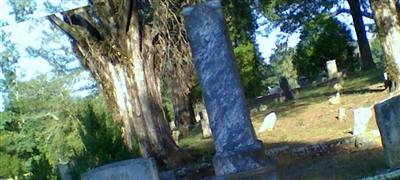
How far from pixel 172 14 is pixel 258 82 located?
2489 cm

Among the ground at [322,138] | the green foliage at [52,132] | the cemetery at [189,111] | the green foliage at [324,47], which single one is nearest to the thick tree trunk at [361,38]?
the green foliage at [324,47]

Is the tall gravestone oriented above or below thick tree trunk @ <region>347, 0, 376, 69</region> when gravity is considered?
below

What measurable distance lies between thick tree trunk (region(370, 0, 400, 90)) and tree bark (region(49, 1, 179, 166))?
5616mm

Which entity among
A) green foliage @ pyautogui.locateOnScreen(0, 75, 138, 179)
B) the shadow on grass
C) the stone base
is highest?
green foliage @ pyautogui.locateOnScreen(0, 75, 138, 179)

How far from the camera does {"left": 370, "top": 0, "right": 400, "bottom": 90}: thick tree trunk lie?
1574 centimetres

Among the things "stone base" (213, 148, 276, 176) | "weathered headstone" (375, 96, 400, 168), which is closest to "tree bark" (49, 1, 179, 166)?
Result: "stone base" (213, 148, 276, 176)

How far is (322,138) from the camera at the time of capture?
506 inches

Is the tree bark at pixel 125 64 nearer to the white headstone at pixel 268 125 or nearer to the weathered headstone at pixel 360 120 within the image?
the white headstone at pixel 268 125

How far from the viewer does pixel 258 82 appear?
40.1 meters

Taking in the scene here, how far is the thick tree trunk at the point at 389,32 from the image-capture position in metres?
15.7

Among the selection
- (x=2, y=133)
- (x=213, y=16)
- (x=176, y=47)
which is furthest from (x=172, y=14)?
(x=2, y=133)

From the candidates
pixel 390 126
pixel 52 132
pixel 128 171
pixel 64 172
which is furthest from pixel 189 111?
pixel 390 126

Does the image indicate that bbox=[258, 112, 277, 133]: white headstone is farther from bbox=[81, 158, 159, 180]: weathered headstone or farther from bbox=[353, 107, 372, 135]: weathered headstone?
bbox=[81, 158, 159, 180]: weathered headstone

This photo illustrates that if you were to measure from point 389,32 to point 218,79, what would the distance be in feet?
22.5
